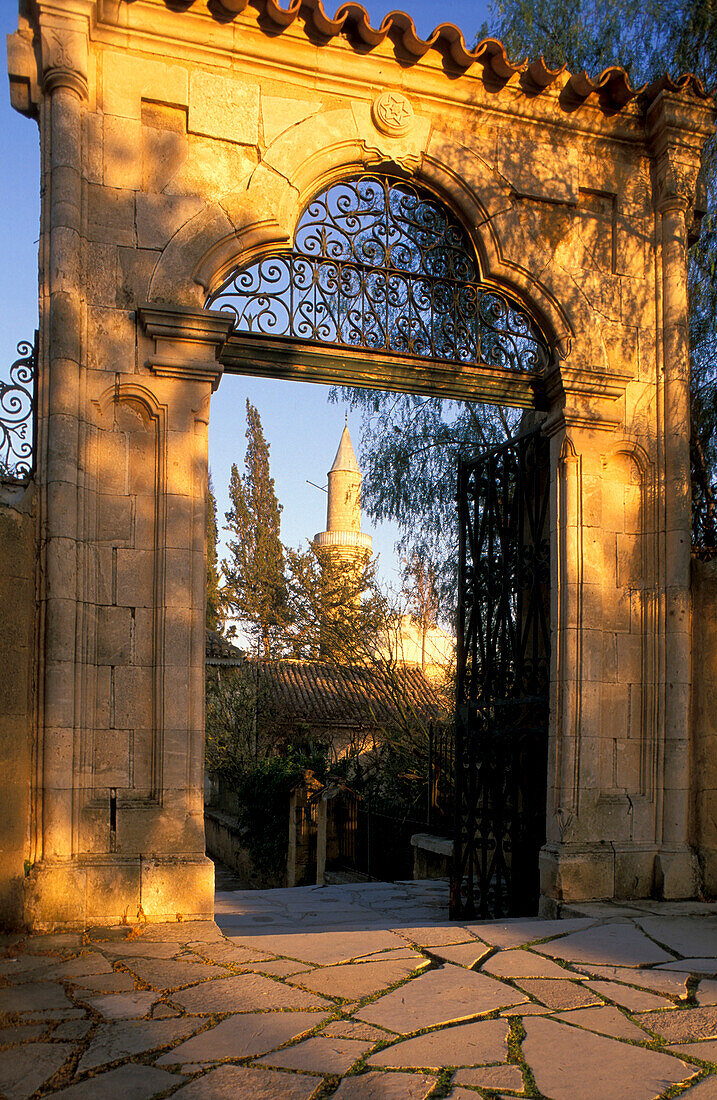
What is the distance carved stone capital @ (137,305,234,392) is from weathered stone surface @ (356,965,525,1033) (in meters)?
3.50

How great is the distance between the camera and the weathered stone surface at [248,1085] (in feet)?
9.11

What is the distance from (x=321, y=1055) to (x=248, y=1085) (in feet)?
1.10

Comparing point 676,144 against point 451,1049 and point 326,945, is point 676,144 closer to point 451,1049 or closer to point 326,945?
point 326,945

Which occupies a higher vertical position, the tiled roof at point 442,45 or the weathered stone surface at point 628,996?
the tiled roof at point 442,45

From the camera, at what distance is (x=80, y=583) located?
5238mm

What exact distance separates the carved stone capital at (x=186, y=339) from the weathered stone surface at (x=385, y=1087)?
3913 millimetres

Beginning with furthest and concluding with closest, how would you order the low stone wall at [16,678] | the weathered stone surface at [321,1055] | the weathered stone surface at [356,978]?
the low stone wall at [16,678], the weathered stone surface at [356,978], the weathered stone surface at [321,1055]

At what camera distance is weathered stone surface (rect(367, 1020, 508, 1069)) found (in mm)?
3068

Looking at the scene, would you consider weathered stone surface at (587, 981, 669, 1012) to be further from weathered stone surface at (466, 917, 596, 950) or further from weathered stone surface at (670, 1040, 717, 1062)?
weathered stone surface at (466, 917, 596, 950)

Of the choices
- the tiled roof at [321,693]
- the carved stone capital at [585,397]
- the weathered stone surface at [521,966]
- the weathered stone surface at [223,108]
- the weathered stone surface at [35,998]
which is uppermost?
the weathered stone surface at [223,108]

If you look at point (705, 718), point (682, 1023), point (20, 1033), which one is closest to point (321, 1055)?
point (20, 1033)

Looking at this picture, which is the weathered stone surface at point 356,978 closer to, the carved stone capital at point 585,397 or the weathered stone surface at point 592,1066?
the weathered stone surface at point 592,1066

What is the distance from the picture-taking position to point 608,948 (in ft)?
15.4

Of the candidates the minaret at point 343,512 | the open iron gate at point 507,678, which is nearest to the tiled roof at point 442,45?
the open iron gate at point 507,678
